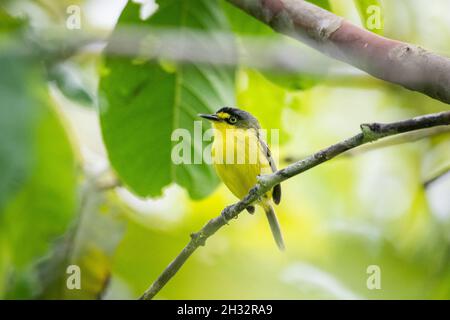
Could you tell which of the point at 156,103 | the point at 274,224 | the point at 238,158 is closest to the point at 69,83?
the point at 156,103

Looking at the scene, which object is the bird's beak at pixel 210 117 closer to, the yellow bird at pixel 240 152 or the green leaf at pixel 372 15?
the yellow bird at pixel 240 152

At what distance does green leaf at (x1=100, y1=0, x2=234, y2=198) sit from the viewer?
1.71 m

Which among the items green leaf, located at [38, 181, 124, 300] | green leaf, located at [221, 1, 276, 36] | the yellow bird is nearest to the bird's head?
the yellow bird

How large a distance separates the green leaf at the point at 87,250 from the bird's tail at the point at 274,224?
43 centimetres

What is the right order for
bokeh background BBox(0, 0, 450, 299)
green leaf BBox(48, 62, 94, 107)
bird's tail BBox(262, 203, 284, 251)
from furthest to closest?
1. bird's tail BBox(262, 203, 284, 251)
2. bokeh background BBox(0, 0, 450, 299)
3. green leaf BBox(48, 62, 94, 107)

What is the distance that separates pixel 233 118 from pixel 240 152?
0.15m

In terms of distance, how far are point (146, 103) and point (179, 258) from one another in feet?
1.88

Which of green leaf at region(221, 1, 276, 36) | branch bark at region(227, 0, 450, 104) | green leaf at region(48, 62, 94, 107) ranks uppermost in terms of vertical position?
green leaf at region(221, 1, 276, 36)

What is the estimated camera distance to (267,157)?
1865 millimetres

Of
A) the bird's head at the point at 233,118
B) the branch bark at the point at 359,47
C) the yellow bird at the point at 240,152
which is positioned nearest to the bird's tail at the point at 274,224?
the yellow bird at the point at 240,152

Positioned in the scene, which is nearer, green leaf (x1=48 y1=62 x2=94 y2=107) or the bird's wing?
green leaf (x1=48 y1=62 x2=94 y2=107)

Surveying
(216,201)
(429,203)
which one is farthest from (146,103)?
(429,203)

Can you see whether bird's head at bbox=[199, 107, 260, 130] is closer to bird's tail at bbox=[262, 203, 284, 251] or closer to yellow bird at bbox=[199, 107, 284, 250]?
yellow bird at bbox=[199, 107, 284, 250]
